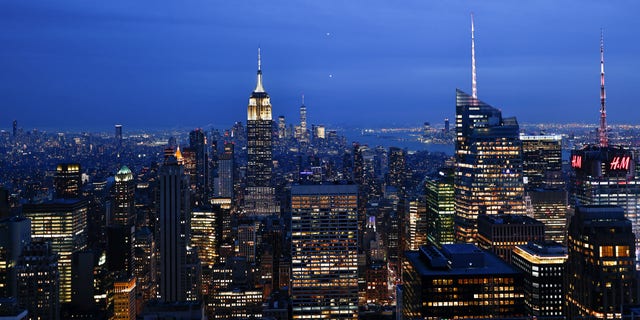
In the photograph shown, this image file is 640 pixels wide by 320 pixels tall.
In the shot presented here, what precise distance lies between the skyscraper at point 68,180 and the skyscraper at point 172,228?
4908 mm

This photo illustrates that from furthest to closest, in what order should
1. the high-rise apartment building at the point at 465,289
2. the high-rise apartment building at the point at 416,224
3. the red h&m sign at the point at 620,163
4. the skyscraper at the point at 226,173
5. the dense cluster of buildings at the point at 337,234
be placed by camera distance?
the skyscraper at the point at 226,173 → the high-rise apartment building at the point at 416,224 → the red h&m sign at the point at 620,163 → the dense cluster of buildings at the point at 337,234 → the high-rise apartment building at the point at 465,289

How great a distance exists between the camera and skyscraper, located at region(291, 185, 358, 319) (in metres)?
36.2

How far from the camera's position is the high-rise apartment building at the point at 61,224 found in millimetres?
39906

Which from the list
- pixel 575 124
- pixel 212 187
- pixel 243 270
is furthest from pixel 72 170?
pixel 575 124

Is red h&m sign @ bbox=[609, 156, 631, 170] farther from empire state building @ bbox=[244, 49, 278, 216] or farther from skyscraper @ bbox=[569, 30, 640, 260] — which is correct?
empire state building @ bbox=[244, 49, 278, 216]

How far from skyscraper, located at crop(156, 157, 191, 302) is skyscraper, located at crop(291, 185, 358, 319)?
7007 mm

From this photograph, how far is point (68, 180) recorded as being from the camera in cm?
4397

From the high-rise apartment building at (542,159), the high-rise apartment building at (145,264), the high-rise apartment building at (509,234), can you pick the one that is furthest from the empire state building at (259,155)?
the high-rise apartment building at (509,234)

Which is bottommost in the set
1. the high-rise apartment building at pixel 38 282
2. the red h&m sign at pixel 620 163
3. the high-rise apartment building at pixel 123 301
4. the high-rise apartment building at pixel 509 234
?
the high-rise apartment building at pixel 123 301

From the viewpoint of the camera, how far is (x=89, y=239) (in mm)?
43938

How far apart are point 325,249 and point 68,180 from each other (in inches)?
662

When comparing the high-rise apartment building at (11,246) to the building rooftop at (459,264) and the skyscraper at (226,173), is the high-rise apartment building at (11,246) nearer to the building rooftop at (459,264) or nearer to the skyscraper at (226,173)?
the building rooftop at (459,264)

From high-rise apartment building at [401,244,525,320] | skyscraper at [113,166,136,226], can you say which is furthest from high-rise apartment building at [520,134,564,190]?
skyscraper at [113,166,136,226]

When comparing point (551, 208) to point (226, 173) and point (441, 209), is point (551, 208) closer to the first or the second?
point (441, 209)
